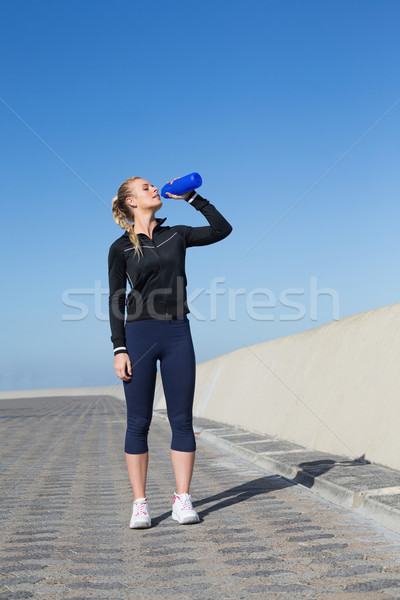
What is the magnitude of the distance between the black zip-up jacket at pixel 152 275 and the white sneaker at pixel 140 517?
100 cm

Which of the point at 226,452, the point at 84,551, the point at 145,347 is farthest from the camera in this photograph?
the point at 226,452

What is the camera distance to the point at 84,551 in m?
3.79

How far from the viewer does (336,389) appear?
8.38 m

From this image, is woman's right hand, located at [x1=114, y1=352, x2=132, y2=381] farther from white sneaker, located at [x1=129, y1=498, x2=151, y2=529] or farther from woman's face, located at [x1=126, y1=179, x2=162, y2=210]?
woman's face, located at [x1=126, y1=179, x2=162, y2=210]

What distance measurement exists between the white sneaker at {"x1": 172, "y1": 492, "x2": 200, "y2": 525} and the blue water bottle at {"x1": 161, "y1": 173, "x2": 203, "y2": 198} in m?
2.09

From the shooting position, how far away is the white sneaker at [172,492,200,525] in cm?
442

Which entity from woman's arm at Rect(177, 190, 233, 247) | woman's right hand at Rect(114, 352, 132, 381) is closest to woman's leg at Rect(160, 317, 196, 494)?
woman's right hand at Rect(114, 352, 132, 381)

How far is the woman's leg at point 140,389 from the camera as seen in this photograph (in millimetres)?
4484

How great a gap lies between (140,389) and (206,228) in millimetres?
1232

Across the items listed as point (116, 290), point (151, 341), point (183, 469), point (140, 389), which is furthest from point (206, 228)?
point (183, 469)

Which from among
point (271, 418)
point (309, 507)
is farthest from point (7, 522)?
point (271, 418)

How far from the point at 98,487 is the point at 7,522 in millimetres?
1693

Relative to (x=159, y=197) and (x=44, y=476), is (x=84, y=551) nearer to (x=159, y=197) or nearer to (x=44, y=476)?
(x=159, y=197)

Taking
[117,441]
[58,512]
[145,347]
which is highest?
[145,347]
